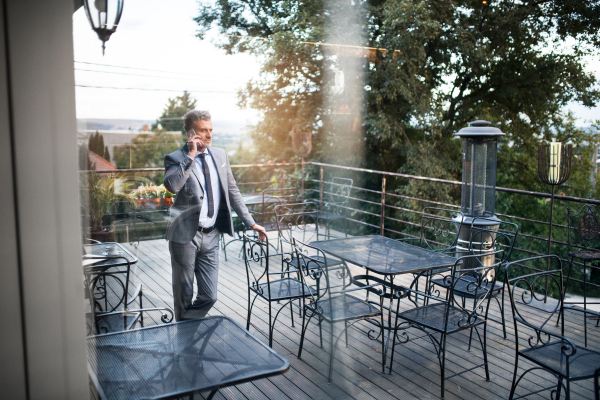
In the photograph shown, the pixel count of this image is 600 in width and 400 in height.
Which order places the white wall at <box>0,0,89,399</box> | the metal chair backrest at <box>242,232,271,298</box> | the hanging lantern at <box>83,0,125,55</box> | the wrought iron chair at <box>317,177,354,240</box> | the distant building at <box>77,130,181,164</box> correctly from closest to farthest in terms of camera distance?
the white wall at <box>0,0,89,399</box>
the hanging lantern at <box>83,0,125,55</box>
the distant building at <box>77,130,181,164</box>
the metal chair backrest at <box>242,232,271,298</box>
the wrought iron chair at <box>317,177,354,240</box>

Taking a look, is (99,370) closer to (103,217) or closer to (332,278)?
(103,217)

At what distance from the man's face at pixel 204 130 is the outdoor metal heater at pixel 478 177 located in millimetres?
2006

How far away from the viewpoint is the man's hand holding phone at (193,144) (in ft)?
6.11

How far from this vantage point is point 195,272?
2299mm

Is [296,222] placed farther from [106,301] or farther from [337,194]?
[106,301]

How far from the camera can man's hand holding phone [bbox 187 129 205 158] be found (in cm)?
186

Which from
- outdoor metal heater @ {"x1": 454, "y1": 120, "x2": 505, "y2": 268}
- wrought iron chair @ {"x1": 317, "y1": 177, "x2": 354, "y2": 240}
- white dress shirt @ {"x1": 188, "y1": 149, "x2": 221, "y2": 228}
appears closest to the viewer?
white dress shirt @ {"x1": 188, "y1": 149, "x2": 221, "y2": 228}

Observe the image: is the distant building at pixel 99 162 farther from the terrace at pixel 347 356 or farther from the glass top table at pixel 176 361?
the glass top table at pixel 176 361

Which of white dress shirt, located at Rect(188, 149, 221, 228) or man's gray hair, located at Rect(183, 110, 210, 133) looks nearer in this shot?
man's gray hair, located at Rect(183, 110, 210, 133)

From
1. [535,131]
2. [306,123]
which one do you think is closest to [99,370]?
[306,123]

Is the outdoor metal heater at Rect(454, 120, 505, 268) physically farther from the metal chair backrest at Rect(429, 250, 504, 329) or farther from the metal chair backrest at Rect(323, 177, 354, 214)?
the metal chair backrest at Rect(323, 177, 354, 214)

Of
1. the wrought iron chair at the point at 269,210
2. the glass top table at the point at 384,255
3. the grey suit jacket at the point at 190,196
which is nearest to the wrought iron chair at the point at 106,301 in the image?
the grey suit jacket at the point at 190,196

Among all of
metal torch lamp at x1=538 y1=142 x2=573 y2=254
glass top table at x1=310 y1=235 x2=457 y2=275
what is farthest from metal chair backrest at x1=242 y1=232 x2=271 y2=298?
metal torch lamp at x1=538 y1=142 x2=573 y2=254

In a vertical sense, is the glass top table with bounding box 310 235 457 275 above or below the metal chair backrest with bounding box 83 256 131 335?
below
